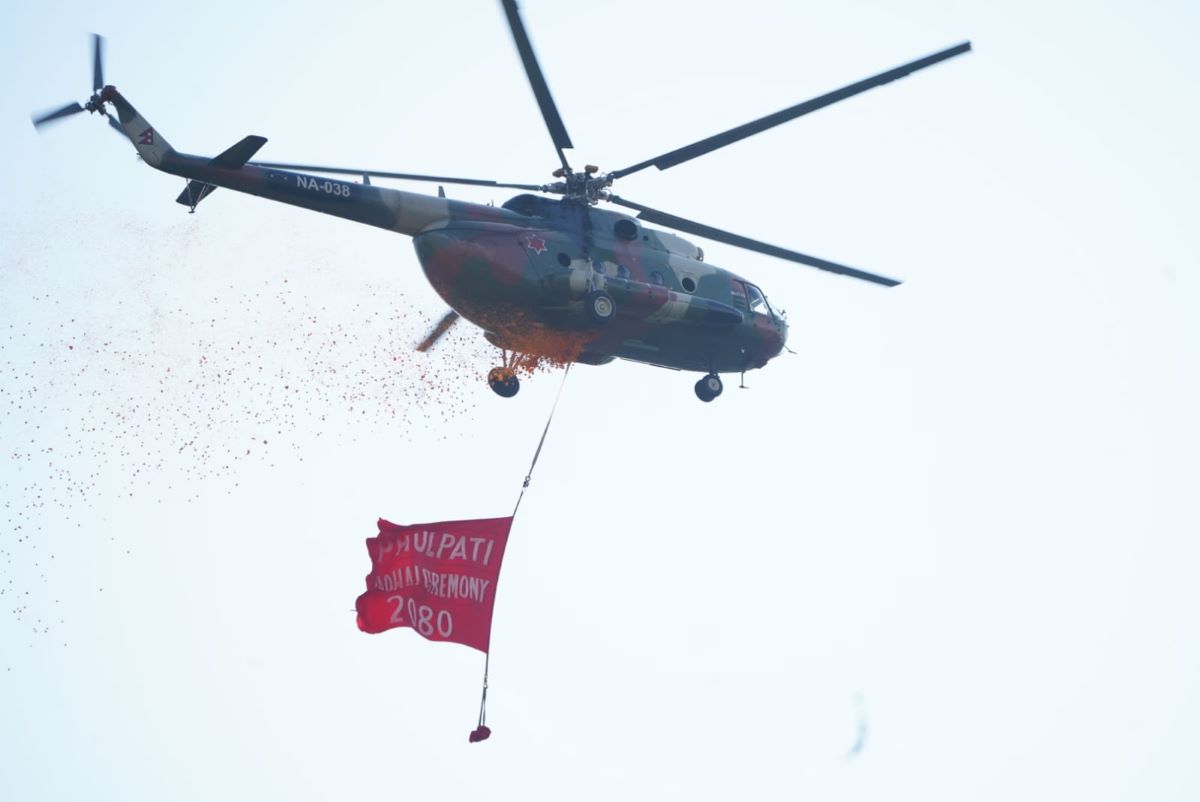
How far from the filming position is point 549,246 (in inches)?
1001

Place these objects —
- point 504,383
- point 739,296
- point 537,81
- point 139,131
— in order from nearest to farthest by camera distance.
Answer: point 139,131 → point 537,81 → point 504,383 → point 739,296

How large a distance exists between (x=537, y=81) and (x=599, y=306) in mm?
4472

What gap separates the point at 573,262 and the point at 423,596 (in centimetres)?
698

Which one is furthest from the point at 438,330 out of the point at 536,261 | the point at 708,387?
the point at 708,387

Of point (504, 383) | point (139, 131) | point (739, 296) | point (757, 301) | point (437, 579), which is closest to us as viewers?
point (437, 579)

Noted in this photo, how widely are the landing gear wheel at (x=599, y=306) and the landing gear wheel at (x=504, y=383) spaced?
228 centimetres

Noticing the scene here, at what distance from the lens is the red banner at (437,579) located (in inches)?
848

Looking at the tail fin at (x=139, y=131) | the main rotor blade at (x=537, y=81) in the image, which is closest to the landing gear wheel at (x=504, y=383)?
the main rotor blade at (x=537, y=81)

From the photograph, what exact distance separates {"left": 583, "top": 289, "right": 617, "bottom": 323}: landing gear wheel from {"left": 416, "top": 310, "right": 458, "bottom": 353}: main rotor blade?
2.90m

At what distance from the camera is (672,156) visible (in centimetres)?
2502

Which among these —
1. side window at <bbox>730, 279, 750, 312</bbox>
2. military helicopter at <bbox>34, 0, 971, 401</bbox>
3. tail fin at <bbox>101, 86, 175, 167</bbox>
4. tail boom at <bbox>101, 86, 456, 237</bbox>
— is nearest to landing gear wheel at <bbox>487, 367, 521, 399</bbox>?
military helicopter at <bbox>34, 0, 971, 401</bbox>

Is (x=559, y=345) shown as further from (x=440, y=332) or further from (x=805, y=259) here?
(x=805, y=259)

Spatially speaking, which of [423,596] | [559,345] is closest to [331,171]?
[559,345]

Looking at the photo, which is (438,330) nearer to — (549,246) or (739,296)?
(549,246)
